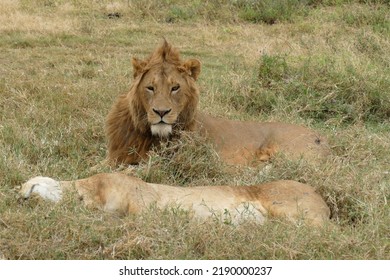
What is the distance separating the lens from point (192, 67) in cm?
558

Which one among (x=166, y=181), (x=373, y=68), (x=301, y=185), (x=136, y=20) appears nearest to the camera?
(x=301, y=185)

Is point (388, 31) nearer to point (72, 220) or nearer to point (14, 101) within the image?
point (14, 101)

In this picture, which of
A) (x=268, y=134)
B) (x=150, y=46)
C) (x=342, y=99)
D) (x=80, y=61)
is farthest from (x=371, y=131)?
(x=150, y=46)

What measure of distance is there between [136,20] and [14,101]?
4938mm

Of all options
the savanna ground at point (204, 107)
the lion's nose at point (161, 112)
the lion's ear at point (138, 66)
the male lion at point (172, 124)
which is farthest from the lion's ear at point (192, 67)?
the savanna ground at point (204, 107)

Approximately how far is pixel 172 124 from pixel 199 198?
1161 millimetres

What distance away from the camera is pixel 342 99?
23.5 feet

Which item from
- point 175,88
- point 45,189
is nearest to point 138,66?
point 175,88

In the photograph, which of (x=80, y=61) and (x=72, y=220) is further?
(x=80, y=61)

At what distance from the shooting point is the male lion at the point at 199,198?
412cm

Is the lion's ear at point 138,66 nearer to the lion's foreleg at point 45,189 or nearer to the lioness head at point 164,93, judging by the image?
the lioness head at point 164,93

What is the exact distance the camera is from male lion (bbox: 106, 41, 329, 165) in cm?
536

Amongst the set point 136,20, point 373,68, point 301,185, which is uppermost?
point 301,185

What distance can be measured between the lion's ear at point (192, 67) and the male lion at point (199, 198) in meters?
1.31
